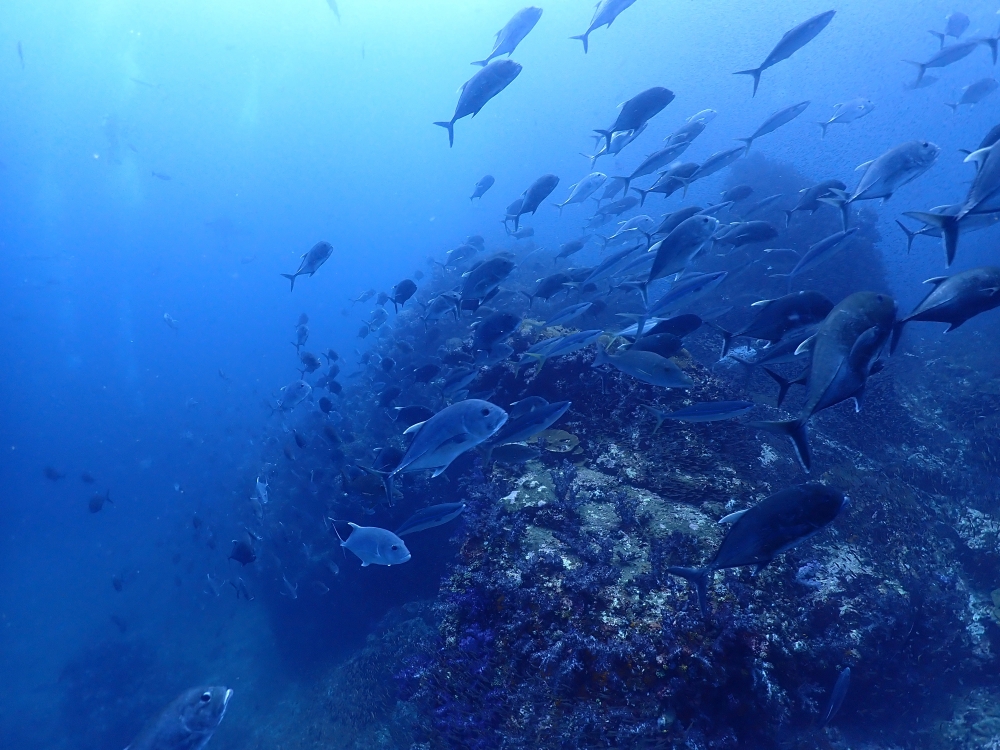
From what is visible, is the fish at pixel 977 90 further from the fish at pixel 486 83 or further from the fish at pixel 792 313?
the fish at pixel 486 83

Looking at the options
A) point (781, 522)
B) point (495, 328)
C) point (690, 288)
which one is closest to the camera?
point (781, 522)

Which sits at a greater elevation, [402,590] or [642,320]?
[642,320]

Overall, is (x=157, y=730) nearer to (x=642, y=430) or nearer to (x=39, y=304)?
(x=642, y=430)

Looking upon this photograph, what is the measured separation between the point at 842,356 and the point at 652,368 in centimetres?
212

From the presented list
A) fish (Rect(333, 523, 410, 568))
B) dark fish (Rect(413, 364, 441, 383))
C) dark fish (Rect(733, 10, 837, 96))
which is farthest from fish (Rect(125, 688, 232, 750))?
dark fish (Rect(733, 10, 837, 96))

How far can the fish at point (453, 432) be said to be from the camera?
3.46m

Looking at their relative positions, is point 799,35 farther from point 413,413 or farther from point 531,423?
point 413,413

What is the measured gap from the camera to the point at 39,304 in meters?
141

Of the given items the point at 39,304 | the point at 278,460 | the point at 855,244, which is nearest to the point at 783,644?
the point at 855,244

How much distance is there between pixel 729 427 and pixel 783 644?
9.60 ft

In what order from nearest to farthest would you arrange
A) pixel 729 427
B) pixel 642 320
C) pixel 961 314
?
1. pixel 961 314
2. pixel 642 320
3. pixel 729 427

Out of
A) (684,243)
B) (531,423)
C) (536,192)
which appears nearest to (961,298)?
(684,243)

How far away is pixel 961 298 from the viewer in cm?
270

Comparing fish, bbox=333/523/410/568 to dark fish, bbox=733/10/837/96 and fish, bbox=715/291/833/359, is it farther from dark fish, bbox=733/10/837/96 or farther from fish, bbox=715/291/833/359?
dark fish, bbox=733/10/837/96
